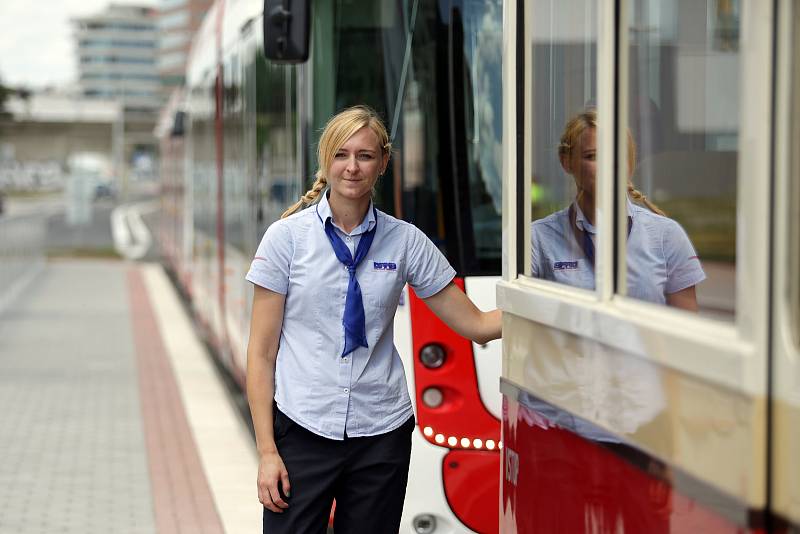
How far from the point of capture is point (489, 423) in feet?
17.0

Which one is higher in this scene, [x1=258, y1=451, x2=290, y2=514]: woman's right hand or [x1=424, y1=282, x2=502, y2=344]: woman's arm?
[x1=424, y1=282, x2=502, y2=344]: woman's arm

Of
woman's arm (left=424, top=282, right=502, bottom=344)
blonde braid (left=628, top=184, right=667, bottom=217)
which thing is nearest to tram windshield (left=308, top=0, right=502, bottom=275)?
woman's arm (left=424, top=282, right=502, bottom=344)

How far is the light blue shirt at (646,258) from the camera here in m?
2.69

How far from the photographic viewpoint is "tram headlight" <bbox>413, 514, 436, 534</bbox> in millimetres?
5125

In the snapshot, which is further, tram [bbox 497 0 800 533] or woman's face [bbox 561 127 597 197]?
woman's face [bbox 561 127 597 197]

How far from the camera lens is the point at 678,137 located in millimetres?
2791

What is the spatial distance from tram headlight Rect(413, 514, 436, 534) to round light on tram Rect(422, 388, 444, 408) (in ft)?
1.32

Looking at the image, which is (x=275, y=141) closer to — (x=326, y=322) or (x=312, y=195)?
(x=312, y=195)

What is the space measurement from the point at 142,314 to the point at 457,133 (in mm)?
14022

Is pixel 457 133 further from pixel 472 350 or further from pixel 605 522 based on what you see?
pixel 605 522

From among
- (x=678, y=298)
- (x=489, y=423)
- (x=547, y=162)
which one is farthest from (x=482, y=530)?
(x=678, y=298)

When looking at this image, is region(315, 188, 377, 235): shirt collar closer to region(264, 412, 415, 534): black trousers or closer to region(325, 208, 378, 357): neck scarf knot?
region(325, 208, 378, 357): neck scarf knot

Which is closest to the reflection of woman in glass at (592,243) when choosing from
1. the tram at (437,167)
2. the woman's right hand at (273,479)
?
the woman's right hand at (273,479)

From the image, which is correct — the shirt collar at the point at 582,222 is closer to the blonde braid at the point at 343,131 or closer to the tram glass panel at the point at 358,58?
the blonde braid at the point at 343,131
